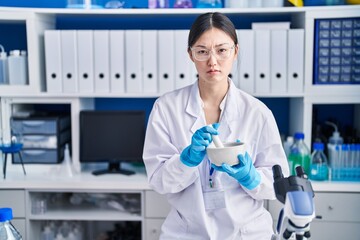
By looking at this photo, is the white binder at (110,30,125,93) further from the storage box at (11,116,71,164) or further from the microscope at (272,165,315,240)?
the microscope at (272,165,315,240)

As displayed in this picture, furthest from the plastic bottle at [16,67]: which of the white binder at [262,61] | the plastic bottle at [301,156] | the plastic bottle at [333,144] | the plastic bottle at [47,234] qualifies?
the plastic bottle at [333,144]

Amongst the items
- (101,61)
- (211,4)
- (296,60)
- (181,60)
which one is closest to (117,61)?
(101,61)

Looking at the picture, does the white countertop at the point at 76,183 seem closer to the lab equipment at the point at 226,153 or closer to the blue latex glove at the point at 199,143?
the blue latex glove at the point at 199,143

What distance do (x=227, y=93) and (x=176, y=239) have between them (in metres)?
0.56

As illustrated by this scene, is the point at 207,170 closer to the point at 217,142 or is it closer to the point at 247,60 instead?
the point at 217,142

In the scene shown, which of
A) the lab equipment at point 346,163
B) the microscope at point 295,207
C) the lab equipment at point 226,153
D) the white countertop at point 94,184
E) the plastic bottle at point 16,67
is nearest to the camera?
Answer: the microscope at point 295,207

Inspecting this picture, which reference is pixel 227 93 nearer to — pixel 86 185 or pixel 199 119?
pixel 199 119

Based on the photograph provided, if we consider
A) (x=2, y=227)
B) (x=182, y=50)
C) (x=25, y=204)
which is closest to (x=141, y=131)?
(x=182, y=50)

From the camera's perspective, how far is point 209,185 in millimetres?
1445

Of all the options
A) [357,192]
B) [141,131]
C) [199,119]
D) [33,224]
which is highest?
[199,119]

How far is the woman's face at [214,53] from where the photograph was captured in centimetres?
139

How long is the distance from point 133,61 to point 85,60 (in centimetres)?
25

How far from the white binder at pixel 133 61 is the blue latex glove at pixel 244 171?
1.00 metres

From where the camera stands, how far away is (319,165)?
2.07m
